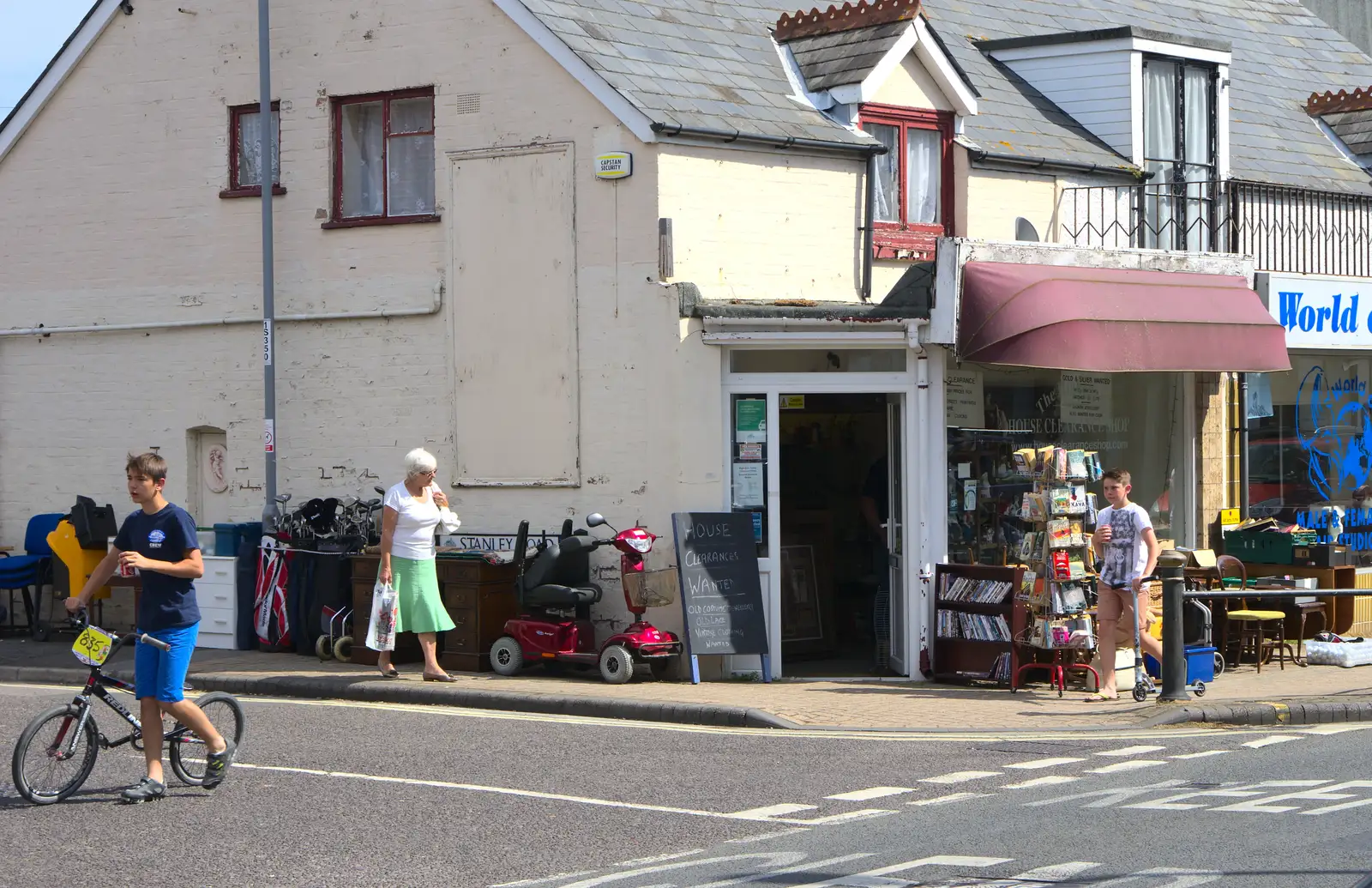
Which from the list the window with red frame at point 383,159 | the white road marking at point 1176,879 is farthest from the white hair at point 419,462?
the white road marking at point 1176,879

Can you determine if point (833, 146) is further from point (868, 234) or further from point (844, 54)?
point (844, 54)

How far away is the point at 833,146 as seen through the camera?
52.3ft

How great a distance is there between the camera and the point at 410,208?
16844 millimetres

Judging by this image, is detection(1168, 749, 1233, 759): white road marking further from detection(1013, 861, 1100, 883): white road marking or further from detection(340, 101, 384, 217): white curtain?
detection(340, 101, 384, 217): white curtain

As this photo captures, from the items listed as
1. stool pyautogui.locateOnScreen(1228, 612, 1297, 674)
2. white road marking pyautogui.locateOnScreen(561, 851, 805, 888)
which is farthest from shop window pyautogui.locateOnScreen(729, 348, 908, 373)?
white road marking pyautogui.locateOnScreen(561, 851, 805, 888)

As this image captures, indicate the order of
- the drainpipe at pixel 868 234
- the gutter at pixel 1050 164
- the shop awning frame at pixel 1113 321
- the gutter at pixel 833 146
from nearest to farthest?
the shop awning frame at pixel 1113 321, the gutter at pixel 833 146, the drainpipe at pixel 868 234, the gutter at pixel 1050 164

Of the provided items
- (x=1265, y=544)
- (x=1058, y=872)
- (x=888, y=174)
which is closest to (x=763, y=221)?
(x=888, y=174)

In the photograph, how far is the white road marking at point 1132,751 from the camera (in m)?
11.4

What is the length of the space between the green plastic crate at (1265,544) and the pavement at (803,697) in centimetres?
201

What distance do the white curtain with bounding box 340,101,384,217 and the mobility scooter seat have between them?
4.36 m

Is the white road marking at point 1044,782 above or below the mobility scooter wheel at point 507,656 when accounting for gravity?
below

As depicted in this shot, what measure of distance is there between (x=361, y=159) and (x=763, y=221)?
409 cm

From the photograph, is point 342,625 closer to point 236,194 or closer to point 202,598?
point 202,598

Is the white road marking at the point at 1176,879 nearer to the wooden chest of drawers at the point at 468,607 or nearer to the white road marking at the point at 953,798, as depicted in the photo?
the white road marking at the point at 953,798
